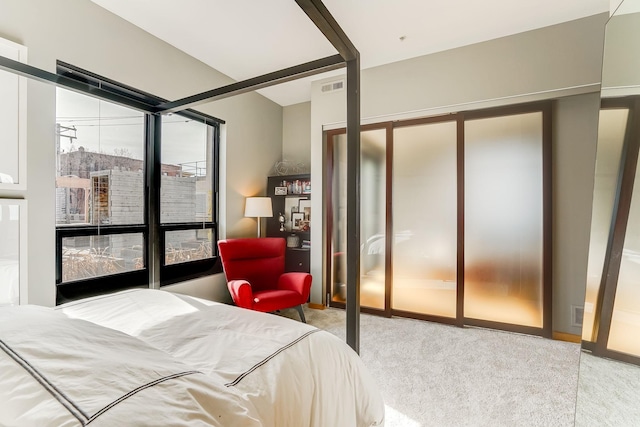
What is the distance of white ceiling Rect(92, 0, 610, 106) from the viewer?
2.36 meters

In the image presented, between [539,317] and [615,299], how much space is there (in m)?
1.56

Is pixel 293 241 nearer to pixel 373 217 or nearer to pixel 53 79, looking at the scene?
pixel 373 217

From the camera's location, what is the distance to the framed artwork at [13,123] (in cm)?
175

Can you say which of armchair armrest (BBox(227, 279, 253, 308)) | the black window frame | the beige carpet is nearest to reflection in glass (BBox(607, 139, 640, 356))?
the beige carpet

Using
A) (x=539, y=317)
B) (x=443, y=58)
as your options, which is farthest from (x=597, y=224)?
(x=443, y=58)

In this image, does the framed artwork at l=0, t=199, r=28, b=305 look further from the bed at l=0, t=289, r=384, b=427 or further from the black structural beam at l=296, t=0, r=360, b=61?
the black structural beam at l=296, t=0, r=360, b=61

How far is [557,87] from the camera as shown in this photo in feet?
8.75

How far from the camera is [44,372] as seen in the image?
0.64 m

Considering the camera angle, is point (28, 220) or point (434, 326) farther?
point (434, 326)

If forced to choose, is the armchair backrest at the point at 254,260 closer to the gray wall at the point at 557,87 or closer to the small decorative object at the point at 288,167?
the small decorative object at the point at 288,167

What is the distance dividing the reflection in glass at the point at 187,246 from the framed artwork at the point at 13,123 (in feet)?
4.34

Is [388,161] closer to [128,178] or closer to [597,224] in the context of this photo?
[597,224]

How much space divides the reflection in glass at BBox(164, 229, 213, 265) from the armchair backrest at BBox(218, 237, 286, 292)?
0.44 meters

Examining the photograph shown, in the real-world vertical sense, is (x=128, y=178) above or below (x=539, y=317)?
above
